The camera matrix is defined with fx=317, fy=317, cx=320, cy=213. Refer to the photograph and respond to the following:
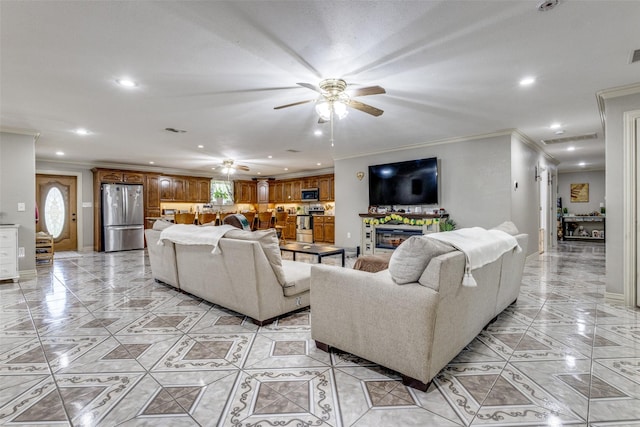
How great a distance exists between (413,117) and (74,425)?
4507mm

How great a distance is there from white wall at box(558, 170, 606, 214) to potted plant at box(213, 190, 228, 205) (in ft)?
37.5

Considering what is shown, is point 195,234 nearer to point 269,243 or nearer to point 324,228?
point 269,243

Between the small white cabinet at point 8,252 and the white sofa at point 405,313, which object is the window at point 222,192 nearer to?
the small white cabinet at point 8,252

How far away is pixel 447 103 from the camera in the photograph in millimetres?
3850

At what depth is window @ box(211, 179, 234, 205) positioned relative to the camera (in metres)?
10.4

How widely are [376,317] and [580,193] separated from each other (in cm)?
1205

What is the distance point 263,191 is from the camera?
37.3ft

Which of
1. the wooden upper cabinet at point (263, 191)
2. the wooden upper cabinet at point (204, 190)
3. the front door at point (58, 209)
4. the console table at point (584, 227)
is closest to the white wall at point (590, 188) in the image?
the console table at point (584, 227)

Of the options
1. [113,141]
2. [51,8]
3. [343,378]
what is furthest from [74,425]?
[113,141]

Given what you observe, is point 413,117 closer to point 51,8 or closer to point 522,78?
point 522,78

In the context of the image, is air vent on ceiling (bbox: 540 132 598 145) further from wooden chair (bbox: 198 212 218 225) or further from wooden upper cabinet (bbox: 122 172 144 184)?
wooden upper cabinet (bbox: 122 172 144 184)

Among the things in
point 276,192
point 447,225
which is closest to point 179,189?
point 276,192

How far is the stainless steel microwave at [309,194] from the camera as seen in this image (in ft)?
32.4

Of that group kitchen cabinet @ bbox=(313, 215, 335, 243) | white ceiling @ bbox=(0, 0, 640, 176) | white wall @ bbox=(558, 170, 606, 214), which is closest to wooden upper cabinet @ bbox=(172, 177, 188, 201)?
kitchen cabinet @ bbox=(313, 215, 335, 243)
